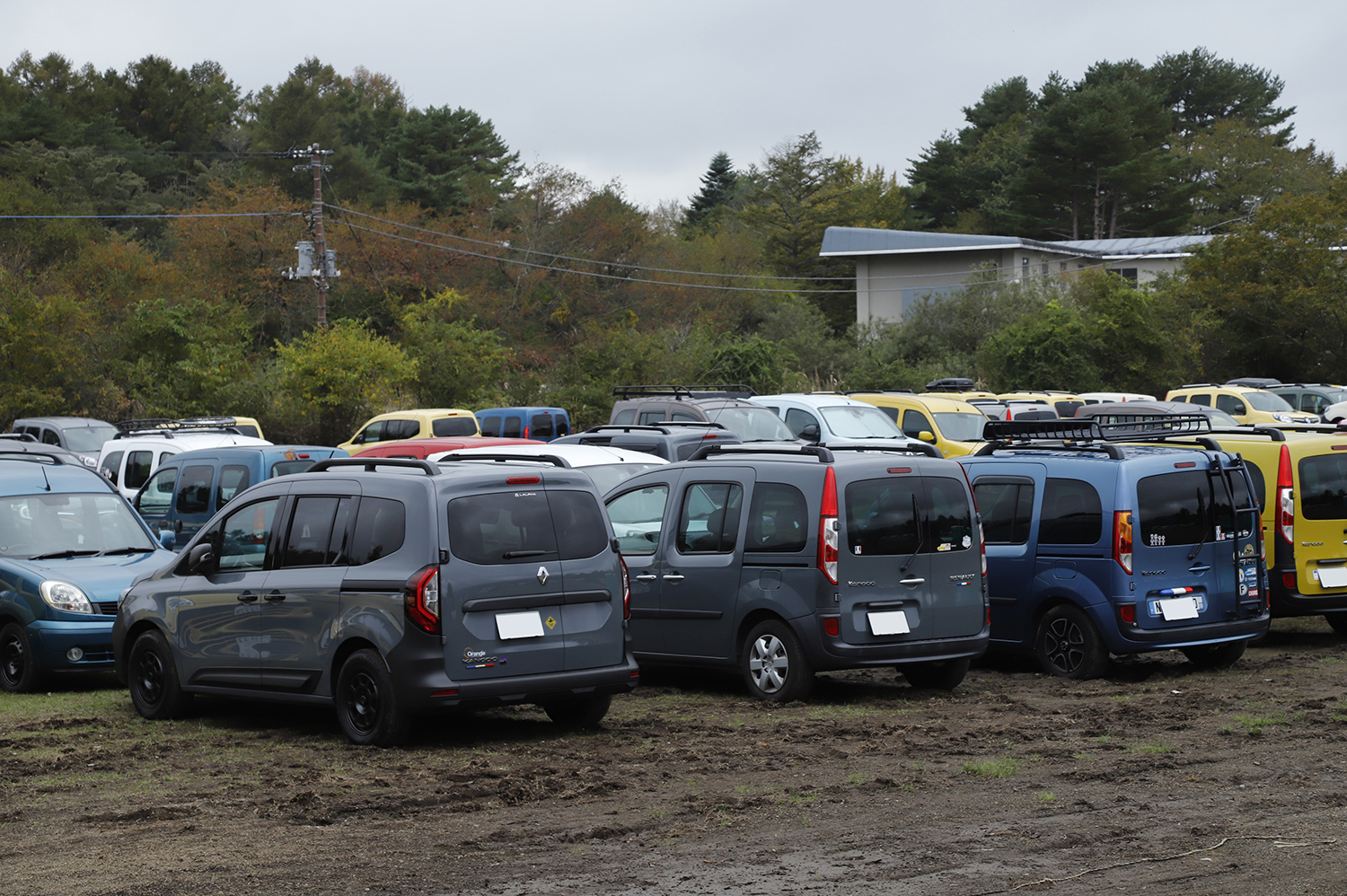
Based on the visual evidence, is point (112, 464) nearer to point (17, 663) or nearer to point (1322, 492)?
point (17, 663)

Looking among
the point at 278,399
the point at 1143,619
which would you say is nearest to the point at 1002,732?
the point at 1143,619

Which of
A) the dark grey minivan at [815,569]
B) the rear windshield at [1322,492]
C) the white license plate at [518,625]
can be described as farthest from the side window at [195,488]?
the rear windshield at [1322,492]

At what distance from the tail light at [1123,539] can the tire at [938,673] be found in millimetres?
1448

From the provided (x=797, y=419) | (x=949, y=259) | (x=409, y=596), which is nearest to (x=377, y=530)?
(x=409, y=596)

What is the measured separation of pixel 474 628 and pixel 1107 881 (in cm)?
430

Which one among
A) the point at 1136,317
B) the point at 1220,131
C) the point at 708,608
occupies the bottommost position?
the point at 708,608

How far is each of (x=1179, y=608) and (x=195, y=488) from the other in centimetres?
1230

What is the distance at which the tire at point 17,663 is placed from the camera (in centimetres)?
1173

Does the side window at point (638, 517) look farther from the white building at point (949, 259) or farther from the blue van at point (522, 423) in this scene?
the white building at point (949, 259)

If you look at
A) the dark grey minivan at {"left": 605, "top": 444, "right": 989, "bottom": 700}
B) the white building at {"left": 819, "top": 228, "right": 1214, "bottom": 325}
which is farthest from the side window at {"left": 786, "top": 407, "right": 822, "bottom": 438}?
the white building at {"left": 819, "top": 228, "right": 1214, "bottom": 325}

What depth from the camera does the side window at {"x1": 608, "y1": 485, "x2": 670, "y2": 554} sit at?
38.5 ft

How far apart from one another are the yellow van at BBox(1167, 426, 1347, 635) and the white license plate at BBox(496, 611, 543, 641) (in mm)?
7318

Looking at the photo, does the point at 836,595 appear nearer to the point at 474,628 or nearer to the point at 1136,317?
the point at 474,628

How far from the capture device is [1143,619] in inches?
430
